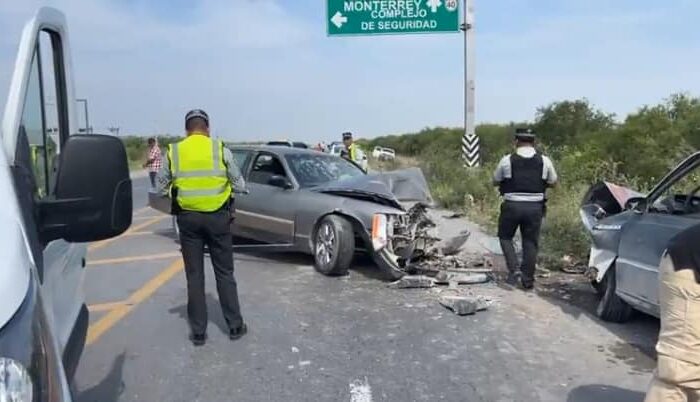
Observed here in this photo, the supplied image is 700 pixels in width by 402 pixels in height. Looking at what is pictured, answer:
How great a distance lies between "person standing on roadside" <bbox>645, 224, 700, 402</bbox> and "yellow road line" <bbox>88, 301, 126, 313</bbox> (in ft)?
16.3

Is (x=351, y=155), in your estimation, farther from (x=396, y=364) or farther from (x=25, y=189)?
(x=25, y=189)

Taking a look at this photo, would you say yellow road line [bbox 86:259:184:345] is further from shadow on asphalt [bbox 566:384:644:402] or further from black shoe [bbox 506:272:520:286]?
black shoe [bbox 506:272:520:286]

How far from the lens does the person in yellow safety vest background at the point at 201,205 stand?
5.58 m

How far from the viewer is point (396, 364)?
16.7 ft

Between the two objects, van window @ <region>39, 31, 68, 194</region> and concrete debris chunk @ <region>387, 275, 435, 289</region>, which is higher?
van window @ <region>39, 31, 68, 194</region>

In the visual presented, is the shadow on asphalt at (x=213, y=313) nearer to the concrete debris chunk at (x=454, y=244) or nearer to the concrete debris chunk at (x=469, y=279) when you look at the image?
the concrete debris chunk at (x=469, y=279)

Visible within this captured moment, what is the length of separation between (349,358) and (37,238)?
128 inches

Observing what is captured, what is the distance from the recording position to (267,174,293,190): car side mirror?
9.16 m

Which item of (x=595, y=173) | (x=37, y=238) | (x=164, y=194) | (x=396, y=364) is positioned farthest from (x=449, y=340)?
(x=595, y=173)

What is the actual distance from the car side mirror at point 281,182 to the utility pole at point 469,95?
11661 mm

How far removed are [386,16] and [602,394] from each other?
49.1 feet

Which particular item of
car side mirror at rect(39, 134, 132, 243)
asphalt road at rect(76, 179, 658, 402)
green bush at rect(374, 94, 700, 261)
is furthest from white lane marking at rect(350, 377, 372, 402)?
green bush at rect(374, 94, 700, 261)

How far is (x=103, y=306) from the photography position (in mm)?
6805

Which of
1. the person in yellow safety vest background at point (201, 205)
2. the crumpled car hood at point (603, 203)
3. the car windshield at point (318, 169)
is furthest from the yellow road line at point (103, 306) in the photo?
the crumpled car hood at point (603, 203)
